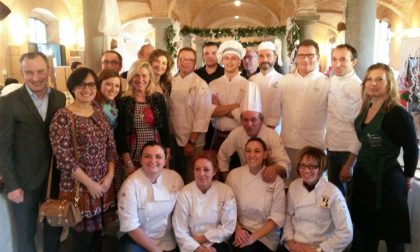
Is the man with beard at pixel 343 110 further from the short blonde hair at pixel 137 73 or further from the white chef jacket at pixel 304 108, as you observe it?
the short blonde hair at pixel 137 73

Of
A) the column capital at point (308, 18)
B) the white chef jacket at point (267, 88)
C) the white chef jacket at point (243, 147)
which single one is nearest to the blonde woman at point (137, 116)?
the white chef jacket at point (243, 147)

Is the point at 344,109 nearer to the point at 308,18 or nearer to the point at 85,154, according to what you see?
the point at 85,154

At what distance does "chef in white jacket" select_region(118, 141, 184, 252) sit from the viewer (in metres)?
2.70

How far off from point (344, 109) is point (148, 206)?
1832mm

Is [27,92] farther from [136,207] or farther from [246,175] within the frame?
[246,175]

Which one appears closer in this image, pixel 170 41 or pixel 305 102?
pixel 305 102

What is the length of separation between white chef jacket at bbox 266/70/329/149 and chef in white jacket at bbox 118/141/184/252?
126cm

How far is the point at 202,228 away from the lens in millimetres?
2838

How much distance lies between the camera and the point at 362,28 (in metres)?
4.77

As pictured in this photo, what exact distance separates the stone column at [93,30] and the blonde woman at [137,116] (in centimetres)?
246

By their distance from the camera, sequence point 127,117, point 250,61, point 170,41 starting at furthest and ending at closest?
point 170,41
point 250,61
point 127,117

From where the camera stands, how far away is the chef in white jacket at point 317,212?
8.60ft

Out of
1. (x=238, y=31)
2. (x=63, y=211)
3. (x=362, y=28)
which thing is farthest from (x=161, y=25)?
(x=63, y=211)

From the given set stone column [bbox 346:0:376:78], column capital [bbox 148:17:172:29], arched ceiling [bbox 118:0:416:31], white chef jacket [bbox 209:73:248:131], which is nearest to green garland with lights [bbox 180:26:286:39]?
arched ceiling [bbox 118:0:416:31]
